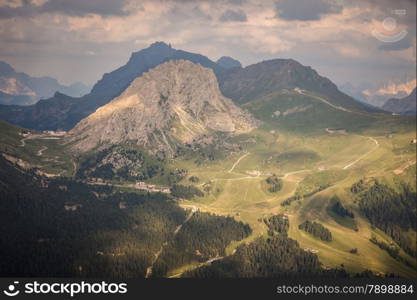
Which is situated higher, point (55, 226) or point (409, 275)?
point (55, 226)

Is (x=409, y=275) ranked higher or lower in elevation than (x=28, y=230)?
lower

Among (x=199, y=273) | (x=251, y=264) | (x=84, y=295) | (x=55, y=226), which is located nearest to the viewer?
(x=84, y=295)

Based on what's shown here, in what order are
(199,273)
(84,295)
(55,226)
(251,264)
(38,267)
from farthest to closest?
(55,226), (251,264), (199,273), (38,267), (84,295)

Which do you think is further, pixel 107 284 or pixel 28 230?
pixel 28 230

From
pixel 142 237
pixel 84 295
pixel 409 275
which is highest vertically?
pixel 84 295

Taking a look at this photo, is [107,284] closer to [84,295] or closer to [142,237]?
[84,295]

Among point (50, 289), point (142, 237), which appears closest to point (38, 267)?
point (142, 237)

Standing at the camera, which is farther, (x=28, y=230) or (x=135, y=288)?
(x=28, y=230)

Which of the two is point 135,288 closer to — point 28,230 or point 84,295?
point 84,295

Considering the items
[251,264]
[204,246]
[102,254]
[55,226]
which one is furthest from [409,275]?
[55,226]
